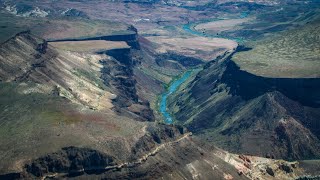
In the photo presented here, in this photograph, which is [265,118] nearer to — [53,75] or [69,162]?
[53,75]

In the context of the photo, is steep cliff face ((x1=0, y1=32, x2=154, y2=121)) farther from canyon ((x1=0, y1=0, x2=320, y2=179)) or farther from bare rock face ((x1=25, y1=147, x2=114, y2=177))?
bare rock face ((x1=25, y1=147, x2=114, y2=177))

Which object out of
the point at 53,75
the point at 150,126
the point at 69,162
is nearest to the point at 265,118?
the point at 150,126

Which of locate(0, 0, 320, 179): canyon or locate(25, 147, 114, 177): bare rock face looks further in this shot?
locate(0, 0, 320, 179): canyon

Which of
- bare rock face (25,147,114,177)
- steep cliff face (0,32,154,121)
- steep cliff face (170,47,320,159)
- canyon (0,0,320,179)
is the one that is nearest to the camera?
bare rock face (25,147,114,177)

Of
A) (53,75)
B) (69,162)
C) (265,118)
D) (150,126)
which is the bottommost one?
(53,75)

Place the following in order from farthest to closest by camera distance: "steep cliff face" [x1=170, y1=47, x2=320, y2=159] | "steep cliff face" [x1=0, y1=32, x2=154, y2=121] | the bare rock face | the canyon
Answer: "steep cliff face" [x1=0, y1=32, x2=154, y2=121]
"steep cliff face" [x1=170, y1=47, x2=320, y2=159]
the canyon
the bare rock face

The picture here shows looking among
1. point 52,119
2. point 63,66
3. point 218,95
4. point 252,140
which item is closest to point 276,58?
point 218,95

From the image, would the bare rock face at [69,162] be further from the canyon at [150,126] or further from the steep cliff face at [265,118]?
the steep cliff face at [265,118]

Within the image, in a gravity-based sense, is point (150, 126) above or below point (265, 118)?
above

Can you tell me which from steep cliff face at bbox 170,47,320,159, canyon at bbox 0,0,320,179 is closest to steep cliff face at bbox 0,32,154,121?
canyon at bbox 0,0,320,179
